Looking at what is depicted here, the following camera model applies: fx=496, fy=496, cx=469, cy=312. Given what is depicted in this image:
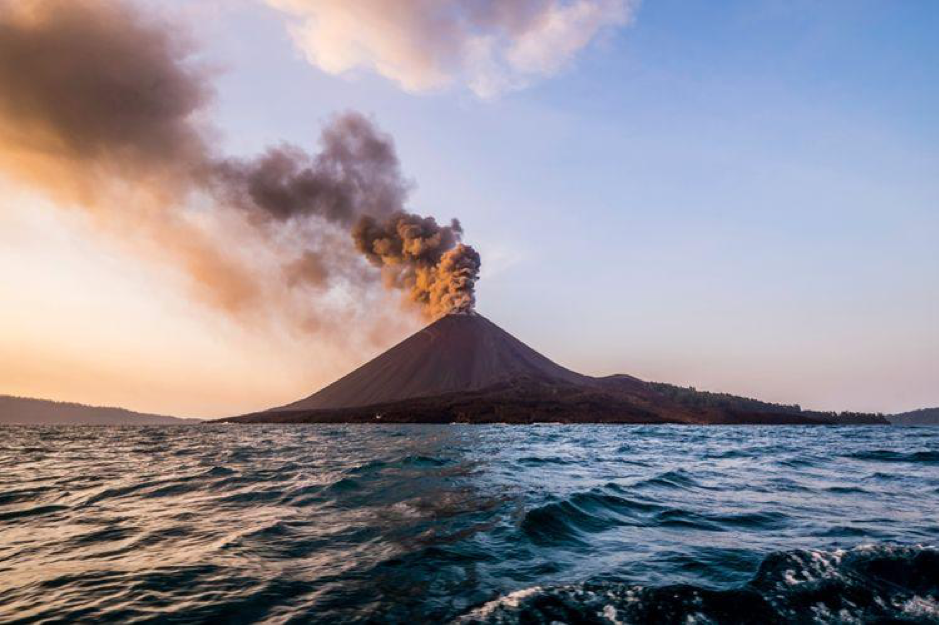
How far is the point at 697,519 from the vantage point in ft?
38.7

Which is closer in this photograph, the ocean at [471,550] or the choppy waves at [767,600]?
the choppy waves at [767,600]

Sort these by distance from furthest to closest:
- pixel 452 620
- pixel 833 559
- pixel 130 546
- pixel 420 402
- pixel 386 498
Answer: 1. pixel 420 402
2. pixel 386 498
3. pixel 130 546
4. pixel 833 559
5. pixel 452 620

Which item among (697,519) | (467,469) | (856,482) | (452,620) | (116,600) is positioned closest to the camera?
(452,620)

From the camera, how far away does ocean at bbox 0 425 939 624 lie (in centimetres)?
631

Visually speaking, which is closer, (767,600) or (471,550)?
(767,600)

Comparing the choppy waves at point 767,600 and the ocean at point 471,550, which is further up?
the choppy waves at point 767,600

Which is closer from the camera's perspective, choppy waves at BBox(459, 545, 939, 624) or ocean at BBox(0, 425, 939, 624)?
choppy waves at BBox(459, 545, 939, 624)

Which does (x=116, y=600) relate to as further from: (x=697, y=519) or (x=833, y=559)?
(x=697, y=519)

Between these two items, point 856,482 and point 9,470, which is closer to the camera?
point 856,482

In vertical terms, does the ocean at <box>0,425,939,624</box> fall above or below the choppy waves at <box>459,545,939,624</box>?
below

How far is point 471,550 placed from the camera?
8.97 metres

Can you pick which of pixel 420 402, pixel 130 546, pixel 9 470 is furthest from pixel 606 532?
pixel 420 402

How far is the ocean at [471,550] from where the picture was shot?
631cm

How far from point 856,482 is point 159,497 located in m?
23.1
